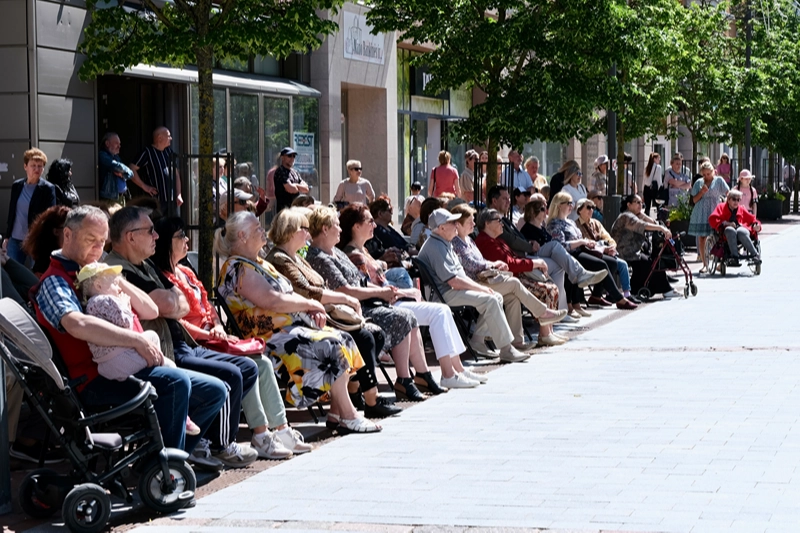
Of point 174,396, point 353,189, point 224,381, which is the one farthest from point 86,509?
point 353,189

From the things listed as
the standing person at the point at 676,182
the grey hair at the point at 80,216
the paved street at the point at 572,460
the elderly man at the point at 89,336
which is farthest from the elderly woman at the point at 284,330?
the standing person at the point at 676,182

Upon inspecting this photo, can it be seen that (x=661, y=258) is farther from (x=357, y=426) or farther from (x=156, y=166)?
(x=357, y=426)

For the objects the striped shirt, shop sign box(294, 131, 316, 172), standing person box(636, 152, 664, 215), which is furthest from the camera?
standing person box(636, 152, 664, 215)

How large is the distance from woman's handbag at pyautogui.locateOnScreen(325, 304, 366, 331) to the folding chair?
221 centimetres

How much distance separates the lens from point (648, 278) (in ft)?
57.1

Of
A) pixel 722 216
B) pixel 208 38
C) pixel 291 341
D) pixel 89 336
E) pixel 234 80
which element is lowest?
pixel 291 341

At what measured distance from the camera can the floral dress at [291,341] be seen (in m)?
8.43

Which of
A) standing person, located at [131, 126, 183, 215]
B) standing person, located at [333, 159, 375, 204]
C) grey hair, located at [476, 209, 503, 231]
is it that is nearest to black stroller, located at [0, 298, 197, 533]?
grey hair, located at [476, 209, 503, 231]

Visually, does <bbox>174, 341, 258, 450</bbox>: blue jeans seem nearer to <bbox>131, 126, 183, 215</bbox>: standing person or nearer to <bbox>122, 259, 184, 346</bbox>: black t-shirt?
<bbox>122, 259, 184, 346</bbox>: black t-shirt

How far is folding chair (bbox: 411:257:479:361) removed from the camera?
448 inches

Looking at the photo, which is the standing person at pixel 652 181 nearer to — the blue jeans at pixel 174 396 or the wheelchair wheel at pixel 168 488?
the blue jeans at pixel 174 396

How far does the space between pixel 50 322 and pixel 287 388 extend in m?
2.17

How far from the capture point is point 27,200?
12758mm

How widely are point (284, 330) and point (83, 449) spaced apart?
2350 millimetres
